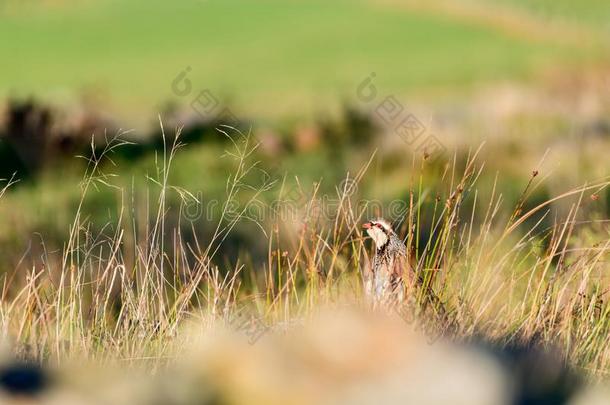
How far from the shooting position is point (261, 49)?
82.3ft

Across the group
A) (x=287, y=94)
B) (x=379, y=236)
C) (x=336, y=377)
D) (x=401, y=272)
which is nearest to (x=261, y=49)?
(x=287, y=94)

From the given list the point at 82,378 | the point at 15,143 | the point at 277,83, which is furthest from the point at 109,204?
the point at 277,83

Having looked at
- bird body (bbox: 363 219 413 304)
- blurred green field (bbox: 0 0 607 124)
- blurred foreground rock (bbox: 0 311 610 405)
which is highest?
blurred foreground rock (bbox: 0 311 610 405)

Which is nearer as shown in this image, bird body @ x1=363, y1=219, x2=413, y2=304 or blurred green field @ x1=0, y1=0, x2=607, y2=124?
bird body @ x1=363, y1=219, x2=413, y2=304

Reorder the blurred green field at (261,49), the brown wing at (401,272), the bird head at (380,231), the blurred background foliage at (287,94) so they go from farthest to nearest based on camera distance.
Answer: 1. the blurred green field at (261,49)
2. the blurred background foliage at (287,94)
3. the bird head at (380,231)
4. the brown wing at (401,272)

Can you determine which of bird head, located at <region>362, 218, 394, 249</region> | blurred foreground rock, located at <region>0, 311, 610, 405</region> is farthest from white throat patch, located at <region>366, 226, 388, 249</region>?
blurred foreground rock, located at <region>0, 311, 610, 405</region>

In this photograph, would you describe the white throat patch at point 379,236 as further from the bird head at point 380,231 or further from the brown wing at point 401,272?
the brown wing at point 401,272

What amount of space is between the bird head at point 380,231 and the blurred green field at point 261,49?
13.2 meters

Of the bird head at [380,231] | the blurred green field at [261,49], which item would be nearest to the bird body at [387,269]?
the bird head at [380,231]

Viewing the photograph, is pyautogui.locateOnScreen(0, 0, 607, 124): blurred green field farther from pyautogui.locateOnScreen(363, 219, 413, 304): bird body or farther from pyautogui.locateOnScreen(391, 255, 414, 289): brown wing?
pyautogui.locateOnScreen(391, 255, 414, 289): brown wing

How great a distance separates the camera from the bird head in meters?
4.27

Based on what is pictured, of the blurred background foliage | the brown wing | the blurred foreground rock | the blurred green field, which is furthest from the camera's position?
the blurred green field

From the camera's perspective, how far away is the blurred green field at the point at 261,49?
20.5 metres

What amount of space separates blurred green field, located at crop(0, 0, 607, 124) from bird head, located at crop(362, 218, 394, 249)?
43.3ft
